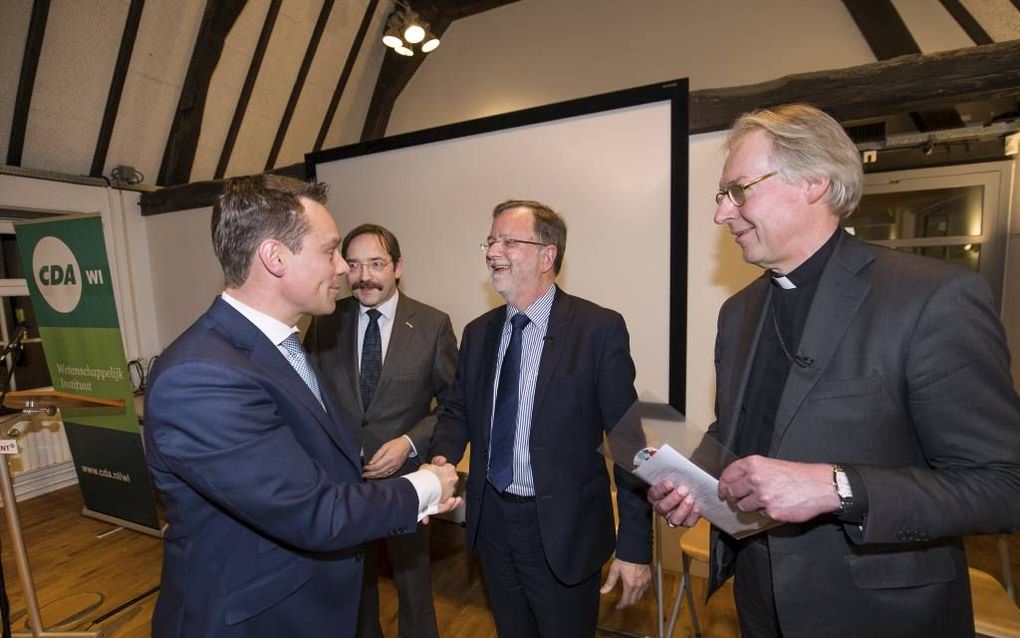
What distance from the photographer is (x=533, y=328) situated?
167 centimetres

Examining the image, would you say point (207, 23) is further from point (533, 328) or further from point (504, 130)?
point (533, 328)

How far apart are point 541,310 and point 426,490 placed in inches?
28.2

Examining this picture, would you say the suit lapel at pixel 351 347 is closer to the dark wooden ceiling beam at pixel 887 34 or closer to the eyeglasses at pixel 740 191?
the eyeglasses at pixel 740 191

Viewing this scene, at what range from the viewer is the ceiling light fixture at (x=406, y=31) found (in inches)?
177

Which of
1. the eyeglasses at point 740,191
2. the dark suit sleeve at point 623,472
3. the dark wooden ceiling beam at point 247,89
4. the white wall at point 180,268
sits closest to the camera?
the eyeglasses at point 740,191

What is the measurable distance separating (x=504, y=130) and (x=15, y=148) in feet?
14.0

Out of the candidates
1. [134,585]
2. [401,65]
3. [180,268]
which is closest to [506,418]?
[134,585]

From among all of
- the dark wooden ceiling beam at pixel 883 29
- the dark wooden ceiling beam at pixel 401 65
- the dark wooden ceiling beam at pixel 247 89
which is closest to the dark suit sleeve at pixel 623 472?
the dark wooden ceiling beam at pixel 883 29

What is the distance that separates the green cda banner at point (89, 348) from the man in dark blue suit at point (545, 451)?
301cm

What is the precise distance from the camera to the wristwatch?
35.5 inches

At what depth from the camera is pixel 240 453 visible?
0.99m

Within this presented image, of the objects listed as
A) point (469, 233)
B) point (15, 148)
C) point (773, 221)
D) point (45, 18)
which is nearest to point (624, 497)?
point (773, 221)

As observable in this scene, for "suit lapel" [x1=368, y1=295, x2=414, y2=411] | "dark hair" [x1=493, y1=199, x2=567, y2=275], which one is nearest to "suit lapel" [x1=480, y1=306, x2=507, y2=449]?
"dark hair" [x1=493, y1=199, x2=567, y2=275]

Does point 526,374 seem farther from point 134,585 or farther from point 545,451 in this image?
point 134,585
